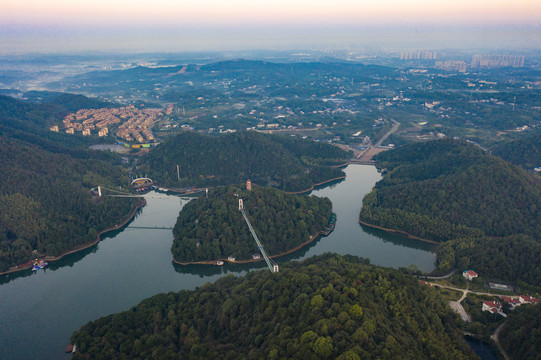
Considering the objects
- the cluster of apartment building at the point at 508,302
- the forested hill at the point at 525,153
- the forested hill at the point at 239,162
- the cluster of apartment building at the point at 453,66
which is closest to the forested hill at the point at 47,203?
→ the forested hill at the point at 239,162

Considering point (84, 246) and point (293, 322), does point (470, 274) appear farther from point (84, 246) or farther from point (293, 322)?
point (84, 246)

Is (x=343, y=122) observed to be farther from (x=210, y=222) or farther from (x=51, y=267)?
(x=51, y=267)

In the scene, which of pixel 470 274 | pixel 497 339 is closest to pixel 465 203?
pixel 470 274

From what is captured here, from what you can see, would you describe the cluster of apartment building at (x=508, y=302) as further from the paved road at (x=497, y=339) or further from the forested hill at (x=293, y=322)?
the forested hill at (x=293, y=322)

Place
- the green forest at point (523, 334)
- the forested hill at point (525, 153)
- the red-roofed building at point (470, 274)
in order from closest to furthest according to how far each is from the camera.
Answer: the green forest at point (523, 334), the red-roofed building at point (470, 274), the forested hill at point (525, 153)

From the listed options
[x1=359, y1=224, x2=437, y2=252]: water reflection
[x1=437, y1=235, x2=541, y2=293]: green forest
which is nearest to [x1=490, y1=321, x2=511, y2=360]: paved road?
[x1=437, y1=235, x2=541, y2=293]: green forest

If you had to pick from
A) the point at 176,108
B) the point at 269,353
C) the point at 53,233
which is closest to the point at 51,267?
the point at 53,233

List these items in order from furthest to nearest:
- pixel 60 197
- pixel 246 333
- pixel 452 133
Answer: pixel 452 133 < pixel 60 197 < pixel 246 333
